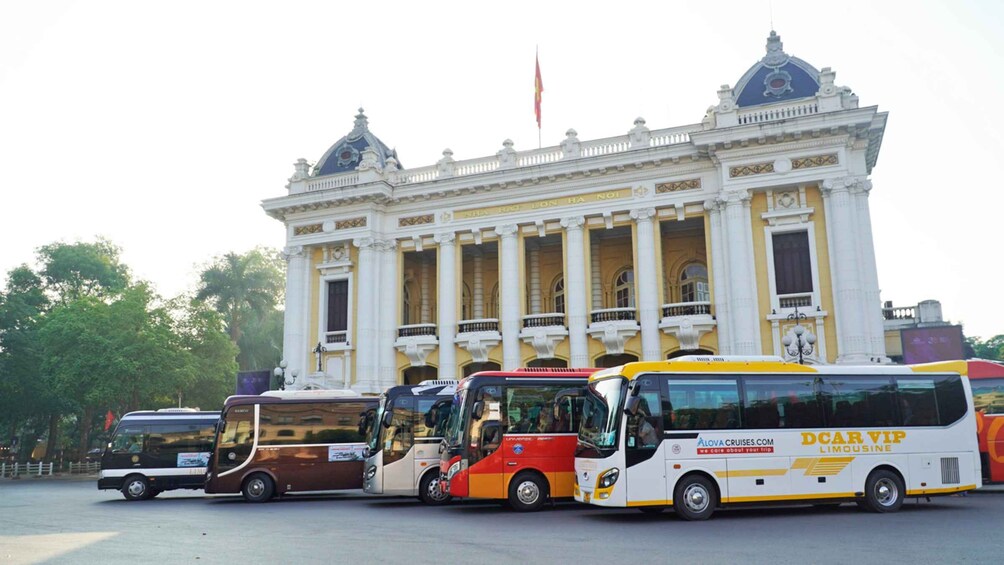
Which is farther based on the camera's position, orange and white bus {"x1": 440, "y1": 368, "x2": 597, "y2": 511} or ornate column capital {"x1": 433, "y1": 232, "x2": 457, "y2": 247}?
ornate column capital {"x1": 433, "y1": 232, "x2": 457, "y2": 247}

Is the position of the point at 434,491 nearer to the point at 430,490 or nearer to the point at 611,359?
the point at 430,490

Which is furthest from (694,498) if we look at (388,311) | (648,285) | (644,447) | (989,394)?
(388,311)

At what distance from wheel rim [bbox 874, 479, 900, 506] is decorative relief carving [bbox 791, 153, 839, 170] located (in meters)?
15.2

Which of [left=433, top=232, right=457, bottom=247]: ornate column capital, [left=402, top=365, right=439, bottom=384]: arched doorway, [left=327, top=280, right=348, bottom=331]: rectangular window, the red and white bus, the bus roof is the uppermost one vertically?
[left=433, top=232, right=457, bottom=247]: ornate column capital

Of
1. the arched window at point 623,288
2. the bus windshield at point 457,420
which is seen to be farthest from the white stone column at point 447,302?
the bus windshield at point 457,420

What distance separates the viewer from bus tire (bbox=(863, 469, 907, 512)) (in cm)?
1428

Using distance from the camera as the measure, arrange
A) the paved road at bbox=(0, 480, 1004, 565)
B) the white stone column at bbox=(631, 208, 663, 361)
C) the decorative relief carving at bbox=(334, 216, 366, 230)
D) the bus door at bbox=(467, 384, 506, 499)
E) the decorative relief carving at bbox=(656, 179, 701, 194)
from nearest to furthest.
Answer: the paved road at bbox=(0, 480, 1004, 565), the bus door at bbox=(467, 384, 506, 499), the white stone column at bbox=(631, 208, 663, 361), the decorative relief carving at bbox=(656, 179, 701, 194), the decorative relief carving at bbox=(334, 216, 366, 230)

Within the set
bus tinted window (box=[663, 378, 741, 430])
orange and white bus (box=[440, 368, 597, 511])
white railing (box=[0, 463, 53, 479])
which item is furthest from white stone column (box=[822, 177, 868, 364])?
white railing (box=[0, 463, 53, 479])

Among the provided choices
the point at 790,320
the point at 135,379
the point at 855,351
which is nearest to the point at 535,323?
the point at 790,320

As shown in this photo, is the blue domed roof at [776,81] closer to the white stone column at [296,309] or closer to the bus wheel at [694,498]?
the bus wheel at [694,498]

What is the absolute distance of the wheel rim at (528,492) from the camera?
15.6 metres

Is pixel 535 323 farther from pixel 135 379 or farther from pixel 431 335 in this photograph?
pixel 135 379

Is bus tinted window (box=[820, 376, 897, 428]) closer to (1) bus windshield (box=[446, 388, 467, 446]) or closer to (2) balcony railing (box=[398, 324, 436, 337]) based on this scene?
(1) bus windshield (box=[446, 388, 467, 446])

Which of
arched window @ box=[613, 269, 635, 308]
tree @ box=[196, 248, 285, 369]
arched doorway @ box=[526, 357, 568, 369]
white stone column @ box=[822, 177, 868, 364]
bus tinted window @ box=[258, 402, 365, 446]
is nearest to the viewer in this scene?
bus tinted window @ box=[258, 402, 365, 446]
